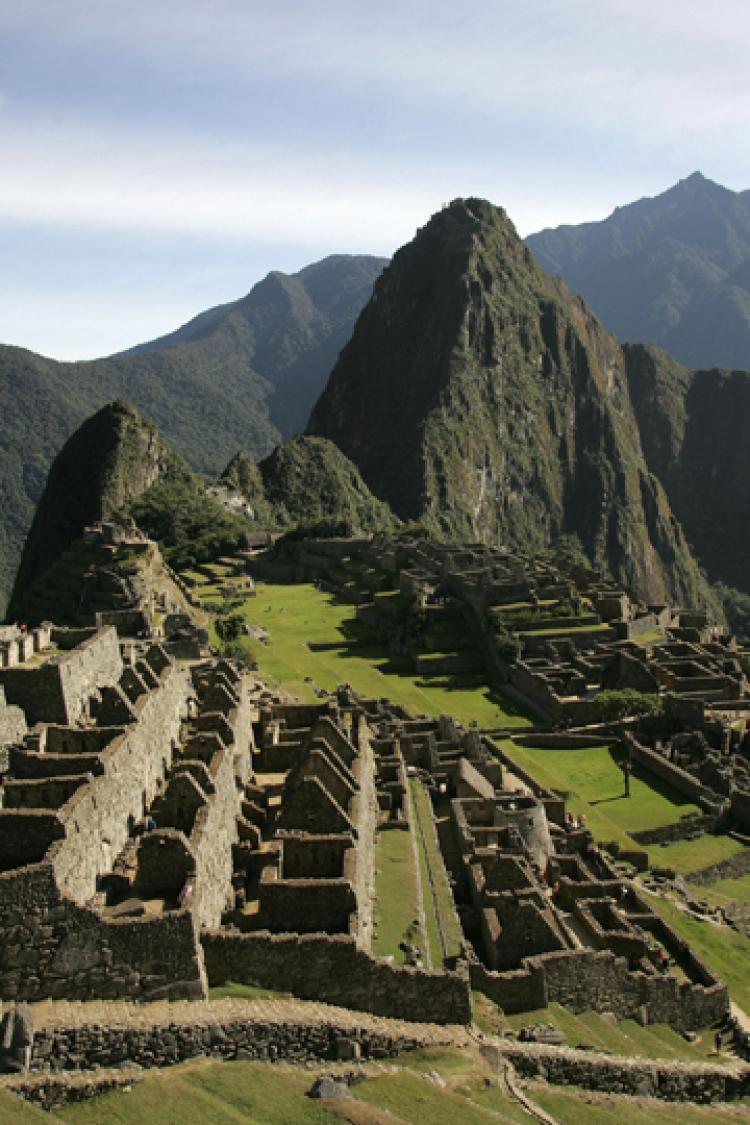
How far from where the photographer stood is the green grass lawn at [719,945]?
27.2 meters

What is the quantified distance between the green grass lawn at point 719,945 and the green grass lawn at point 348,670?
20.1 m

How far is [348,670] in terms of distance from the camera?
6019cm

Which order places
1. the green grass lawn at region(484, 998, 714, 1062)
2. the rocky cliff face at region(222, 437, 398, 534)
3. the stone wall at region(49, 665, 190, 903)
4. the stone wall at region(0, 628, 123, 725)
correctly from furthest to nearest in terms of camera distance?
the rocky cliff face at region(222, 437, 398, 534) < the stone wall at region(0, 628, 123, 725) < the green grass lawn at region(484, 998, 714, 1062) < the stone wall at region(49, 665, 190, 903)

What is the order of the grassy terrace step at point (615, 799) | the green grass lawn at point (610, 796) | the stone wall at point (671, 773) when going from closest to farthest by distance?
1. the grassy terrace step at point (615, 799)
2. the green grass lawn at point (610, 796)
3. the stone wall at point (671, 773)

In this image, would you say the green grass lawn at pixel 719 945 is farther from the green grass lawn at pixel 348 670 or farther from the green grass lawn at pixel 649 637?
the green grass lawn at pixel 649 637

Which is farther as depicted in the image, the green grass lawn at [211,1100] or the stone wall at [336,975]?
the stone wall at [336,975]

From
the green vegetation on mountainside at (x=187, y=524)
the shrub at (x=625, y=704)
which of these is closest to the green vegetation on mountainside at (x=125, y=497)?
the green vegetation on mountainside at (x=187, y=524)

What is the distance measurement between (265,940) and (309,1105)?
2958 mm

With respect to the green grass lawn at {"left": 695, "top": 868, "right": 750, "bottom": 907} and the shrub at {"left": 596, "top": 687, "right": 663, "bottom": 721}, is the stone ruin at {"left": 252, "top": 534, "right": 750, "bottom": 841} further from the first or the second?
the green grass lawn at {"left": 695, "top": 868, "right": 750, "bottom": 907}

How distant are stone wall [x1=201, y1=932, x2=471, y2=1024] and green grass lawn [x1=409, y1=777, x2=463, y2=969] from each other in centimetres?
109

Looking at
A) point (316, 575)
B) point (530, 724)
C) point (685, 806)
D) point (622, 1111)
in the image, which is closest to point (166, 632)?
Result: point (530, 724)

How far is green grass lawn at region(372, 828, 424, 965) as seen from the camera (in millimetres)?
20109

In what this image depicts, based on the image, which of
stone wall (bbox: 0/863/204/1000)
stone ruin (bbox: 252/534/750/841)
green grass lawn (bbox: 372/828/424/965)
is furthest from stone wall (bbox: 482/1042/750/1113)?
stone ruin (bbox: 252/534/750/841)

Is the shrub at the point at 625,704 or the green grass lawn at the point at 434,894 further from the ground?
the green grass lawn at the point at 434,894
